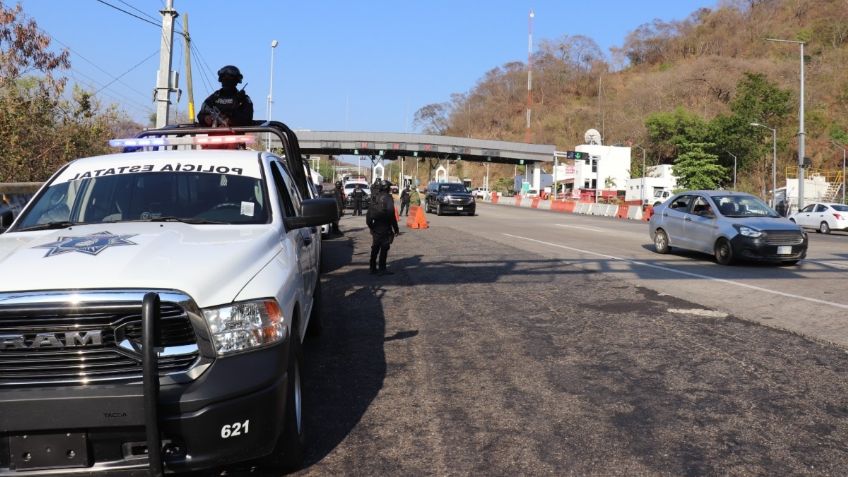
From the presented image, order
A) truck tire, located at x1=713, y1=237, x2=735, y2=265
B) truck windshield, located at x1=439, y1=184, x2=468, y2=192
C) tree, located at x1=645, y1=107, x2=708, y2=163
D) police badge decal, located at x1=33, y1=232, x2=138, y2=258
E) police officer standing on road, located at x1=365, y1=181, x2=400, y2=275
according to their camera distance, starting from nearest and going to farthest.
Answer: police badge decal, located at x1=33, y1=232, x2=138, y2=258 → police officer standing on road, located at x1=365, y1=181, x2=400, y2=275 → truck tire, located at x1=713, y1=237, x2=735, y2=265 → truck windshield, located at x1=439, y1=184, x2=468, y2=192 → tree, located at x1=645, y1=107, x2=708, y2=163

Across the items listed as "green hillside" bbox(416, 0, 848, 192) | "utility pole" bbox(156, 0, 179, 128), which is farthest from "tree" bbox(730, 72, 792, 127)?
"utility pole" bbox(156, 0, 179, 128)

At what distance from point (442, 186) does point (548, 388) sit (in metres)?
31.6

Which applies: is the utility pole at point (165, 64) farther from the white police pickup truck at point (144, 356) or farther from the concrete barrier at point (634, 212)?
the concrete barrier at point (634, 212)

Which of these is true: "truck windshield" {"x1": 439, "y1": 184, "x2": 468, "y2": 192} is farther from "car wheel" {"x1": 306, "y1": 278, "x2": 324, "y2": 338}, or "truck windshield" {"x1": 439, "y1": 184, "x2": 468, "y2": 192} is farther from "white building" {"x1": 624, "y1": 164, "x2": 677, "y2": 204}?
"white building" {"x1": 624, "y1": 164, "x2": 677, "y2": 204}

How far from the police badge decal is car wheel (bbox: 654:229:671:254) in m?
14.5

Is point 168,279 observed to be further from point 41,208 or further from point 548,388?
point 548,388

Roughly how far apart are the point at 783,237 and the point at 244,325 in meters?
12.8

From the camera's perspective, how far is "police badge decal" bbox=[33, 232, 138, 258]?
3.57 meters

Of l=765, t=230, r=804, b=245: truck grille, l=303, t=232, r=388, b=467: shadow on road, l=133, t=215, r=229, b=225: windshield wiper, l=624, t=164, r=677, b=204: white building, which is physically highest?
l=624, t=164, r=677, b=204: white building

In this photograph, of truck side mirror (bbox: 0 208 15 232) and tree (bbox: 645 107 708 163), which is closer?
truck side mirror (bbox: 0 208 15 232)

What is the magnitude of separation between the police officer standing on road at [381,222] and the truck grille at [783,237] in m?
7.30

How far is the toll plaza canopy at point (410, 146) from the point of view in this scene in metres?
81.1

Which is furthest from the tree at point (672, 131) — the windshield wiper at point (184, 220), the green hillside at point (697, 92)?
the windshield wiper at point (184, 220)

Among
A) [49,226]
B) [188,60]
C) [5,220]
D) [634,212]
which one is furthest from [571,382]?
[634,212]
